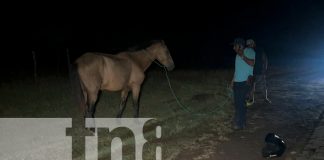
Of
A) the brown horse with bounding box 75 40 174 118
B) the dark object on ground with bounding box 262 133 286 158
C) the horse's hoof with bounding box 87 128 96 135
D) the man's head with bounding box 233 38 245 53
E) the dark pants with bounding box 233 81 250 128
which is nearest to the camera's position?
the dark object on ground with bounding box 262 133 286 158

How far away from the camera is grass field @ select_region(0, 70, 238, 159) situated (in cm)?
800


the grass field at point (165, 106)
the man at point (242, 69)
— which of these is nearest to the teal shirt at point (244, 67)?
the man at point (242, 69)

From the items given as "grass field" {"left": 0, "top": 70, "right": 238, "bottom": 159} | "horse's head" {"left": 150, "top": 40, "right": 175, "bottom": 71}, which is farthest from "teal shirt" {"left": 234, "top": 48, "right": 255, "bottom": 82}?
"horse's head" {"left": 150, "top": 40, "right": 175, "bottom": 71}

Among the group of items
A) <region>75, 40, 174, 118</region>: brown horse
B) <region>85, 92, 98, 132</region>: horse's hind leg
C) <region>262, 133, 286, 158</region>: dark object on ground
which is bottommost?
<region>262, 133, 286, 158</region>: dark object on ground

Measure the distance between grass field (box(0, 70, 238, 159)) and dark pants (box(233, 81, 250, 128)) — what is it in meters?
0.34

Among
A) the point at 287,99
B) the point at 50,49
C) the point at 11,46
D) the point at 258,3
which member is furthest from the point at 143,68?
the point at 258,3

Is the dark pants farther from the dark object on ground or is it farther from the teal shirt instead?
the dark object on ground

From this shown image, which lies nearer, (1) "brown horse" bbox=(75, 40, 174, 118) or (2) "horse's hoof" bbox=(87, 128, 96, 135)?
(2) "horse's hoof" bbox=(87, 128, 96, 135)

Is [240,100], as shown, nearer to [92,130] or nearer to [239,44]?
[239,44]

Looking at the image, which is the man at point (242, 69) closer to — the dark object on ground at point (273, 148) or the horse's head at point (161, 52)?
the dark object on ground at point (273, 148)

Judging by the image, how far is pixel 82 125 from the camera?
318 inches

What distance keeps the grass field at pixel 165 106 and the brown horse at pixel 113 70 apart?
115cm

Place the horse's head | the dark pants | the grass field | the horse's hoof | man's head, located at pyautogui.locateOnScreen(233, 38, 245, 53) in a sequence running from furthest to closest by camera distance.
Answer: the horse's head, the dark pants, the grass field, man's head, located at pyautogui.locateOnScreen(233, 38, 245, 53), the horse's hoof

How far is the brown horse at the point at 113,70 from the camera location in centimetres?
771
